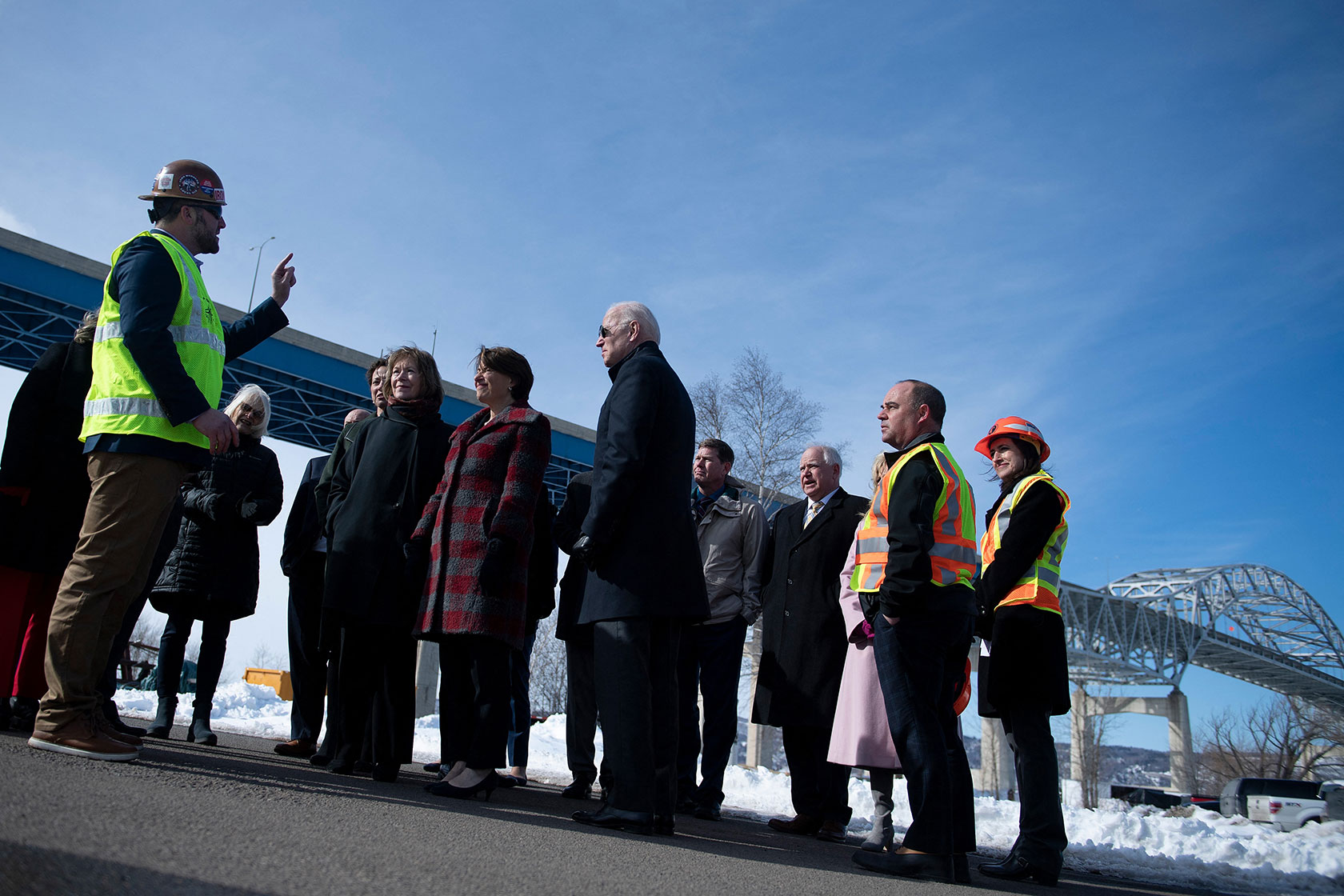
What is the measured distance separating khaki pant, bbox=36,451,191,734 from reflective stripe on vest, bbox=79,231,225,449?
0.12m

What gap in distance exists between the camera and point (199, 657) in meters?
5.40

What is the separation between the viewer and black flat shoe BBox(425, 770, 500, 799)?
11.3 feet

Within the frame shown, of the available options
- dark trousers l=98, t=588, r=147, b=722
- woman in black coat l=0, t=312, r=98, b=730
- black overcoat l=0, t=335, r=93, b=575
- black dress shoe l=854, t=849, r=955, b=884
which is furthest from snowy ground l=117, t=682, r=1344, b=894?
black overcoat l=0, t=335, r=93, b=575

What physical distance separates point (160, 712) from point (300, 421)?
1662 cm

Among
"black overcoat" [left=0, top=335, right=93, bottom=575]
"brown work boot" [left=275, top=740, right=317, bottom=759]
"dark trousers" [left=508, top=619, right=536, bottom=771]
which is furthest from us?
"dark trousers" [left=508, top=619, right=536, bottom=771]

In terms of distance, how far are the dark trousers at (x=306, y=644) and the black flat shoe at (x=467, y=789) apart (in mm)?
2227

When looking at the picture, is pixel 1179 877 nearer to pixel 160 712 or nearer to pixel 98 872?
pixel 98 872

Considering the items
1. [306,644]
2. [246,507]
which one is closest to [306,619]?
[306,644]

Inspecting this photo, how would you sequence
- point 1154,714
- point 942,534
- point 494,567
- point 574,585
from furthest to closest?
1. point 1154,714
2. point 574,585
3. point 494,567
4. point 942,534

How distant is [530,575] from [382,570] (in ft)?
3.04

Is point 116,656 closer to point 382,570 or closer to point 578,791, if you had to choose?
point 382,570

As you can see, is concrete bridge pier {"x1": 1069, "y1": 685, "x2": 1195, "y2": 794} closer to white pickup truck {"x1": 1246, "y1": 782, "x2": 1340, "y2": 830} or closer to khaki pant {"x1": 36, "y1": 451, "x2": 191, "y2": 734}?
white pickup truck {"x1": 1246, "y1": 782, "x2": 1340, "y2": 830}

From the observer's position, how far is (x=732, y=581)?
18.8 ft

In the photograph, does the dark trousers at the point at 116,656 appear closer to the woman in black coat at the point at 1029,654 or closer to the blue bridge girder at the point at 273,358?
the woman in black coat at the point at 1029,654
